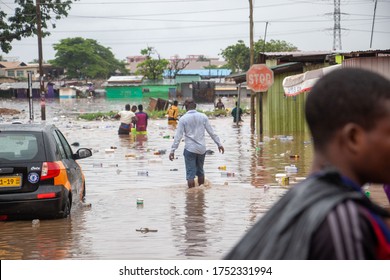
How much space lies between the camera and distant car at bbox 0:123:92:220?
9430mm

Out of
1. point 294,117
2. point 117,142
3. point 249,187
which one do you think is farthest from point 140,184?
point 294,117

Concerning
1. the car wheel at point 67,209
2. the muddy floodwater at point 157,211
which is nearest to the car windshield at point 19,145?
the car wheel at point 67,209

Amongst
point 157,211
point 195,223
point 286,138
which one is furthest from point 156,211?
point 286,138

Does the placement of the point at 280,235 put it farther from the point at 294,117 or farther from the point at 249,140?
the point at 294,117

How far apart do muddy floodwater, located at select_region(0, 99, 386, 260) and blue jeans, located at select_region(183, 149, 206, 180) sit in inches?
11.6

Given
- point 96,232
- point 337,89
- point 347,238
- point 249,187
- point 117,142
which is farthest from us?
point 117,142

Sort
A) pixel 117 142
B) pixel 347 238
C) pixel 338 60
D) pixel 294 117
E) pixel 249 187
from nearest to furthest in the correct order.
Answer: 1. pixel 347 238
2. pixel 249 187
3. pixel 338 60
4. pixel 117 142
5. pixel 294 117

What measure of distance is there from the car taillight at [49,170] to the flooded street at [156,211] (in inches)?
20.9

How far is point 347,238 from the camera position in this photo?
1.95 meters

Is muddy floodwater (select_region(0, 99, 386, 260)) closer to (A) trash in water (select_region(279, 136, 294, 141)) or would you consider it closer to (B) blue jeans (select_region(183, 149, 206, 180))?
(B) blue jeans (select_region(183, 149, 206, 180))

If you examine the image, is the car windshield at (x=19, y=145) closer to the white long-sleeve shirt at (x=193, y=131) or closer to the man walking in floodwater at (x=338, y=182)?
the white long-sleeve shirt at (x=193, y=131)

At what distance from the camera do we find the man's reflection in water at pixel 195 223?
8.31m

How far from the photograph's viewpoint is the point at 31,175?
31.1 feet

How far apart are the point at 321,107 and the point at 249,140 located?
962 inches
